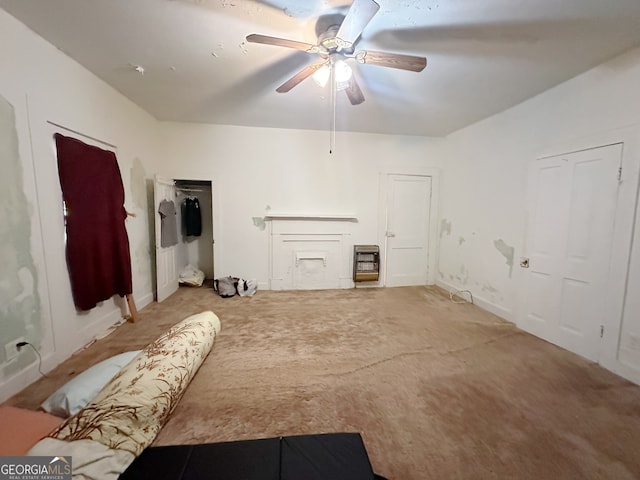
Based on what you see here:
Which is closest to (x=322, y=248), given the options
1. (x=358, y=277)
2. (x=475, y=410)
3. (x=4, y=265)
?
(x=358, y=277)

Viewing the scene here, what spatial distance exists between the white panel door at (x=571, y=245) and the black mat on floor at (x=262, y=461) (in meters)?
2.50

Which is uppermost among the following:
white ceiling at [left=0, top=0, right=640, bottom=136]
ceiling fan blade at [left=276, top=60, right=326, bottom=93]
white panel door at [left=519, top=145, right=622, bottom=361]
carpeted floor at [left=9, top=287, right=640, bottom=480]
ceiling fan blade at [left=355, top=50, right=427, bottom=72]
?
white ceiling at [left=0, top=0, right=640, bottom=136]

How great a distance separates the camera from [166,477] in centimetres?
93

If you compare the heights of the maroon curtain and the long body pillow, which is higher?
the maroon curtain

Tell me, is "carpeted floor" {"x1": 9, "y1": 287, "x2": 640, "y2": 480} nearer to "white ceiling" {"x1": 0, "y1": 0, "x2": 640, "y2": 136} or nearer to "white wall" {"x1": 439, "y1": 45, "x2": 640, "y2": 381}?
"white wall" {"x1": 439, "y1": 45, "x2": 640, "y2": 381}

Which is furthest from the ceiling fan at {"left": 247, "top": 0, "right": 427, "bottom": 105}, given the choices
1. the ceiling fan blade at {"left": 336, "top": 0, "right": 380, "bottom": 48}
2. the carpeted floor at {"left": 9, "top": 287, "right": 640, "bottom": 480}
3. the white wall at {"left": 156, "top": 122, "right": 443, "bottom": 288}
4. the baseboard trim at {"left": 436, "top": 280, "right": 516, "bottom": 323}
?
the baseboard trim at {"left": 436, "top": 280, "right": 516, "bottom": 323}

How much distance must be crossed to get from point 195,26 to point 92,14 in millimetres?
654

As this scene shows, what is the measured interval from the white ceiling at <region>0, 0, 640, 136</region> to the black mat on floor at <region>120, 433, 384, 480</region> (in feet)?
7.94

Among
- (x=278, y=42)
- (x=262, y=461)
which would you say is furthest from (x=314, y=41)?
(x=262, y=461)

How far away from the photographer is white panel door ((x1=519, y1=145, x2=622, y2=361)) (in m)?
2.08

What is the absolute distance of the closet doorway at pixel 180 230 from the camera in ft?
10.9

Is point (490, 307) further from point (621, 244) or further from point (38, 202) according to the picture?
point (38, 202)

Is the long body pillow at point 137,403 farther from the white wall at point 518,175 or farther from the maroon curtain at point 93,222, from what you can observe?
the white wall at point 518,175

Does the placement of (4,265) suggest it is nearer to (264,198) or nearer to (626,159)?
(264,198)
